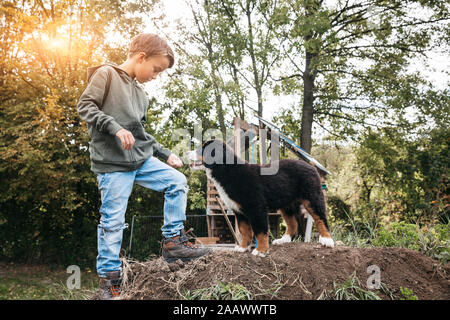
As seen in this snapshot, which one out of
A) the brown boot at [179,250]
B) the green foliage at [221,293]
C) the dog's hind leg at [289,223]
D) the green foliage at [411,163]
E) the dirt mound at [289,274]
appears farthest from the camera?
the green foliage at [411,163]

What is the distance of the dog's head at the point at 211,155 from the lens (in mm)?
3414

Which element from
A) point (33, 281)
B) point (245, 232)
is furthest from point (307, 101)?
point (33, 281)

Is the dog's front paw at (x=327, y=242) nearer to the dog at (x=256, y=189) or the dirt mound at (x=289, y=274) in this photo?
the dog at (x=256, y=189)

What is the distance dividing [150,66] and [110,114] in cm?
58

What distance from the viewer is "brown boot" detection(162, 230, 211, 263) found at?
289cm

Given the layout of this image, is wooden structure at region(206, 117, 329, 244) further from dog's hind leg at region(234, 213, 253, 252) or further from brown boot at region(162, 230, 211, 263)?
brown boot at region(162, 230, 211, 263)

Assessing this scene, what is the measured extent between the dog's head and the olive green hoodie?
0.81 meters

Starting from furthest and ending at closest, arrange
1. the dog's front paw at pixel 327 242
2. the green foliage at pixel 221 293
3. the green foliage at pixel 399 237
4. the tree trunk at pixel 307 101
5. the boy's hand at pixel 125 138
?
the tree trunk at pixel 307 101, the green foliage at pixel 399 237, the dog's front paw at pixel 327 242, the green foliage at pixel 221 293, the boy's hand at pixel 125 138

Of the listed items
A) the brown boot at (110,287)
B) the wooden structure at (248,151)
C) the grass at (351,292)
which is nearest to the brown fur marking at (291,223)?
the wooden structure at (248,151)

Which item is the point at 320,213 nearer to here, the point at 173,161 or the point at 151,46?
the point at 173,161

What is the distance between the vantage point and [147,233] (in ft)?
35.9

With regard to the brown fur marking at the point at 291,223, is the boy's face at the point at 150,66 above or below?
above

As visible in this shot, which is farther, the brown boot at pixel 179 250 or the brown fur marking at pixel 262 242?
the brown fur marking at pixel 262 242

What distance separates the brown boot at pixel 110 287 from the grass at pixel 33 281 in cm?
518
